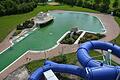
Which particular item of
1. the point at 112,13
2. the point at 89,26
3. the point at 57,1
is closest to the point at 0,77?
the point at 89,26

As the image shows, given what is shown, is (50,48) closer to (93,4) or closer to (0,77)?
(0,77)

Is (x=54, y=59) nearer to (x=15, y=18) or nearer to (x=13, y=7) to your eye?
(x=15, y=18)

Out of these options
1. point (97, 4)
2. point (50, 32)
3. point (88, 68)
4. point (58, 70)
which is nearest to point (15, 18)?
point (50, 32)

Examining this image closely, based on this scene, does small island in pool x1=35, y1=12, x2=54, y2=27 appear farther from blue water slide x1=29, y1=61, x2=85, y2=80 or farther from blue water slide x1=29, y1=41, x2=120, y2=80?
blue water slide x1=29, y1=61, x2=85, y2=80

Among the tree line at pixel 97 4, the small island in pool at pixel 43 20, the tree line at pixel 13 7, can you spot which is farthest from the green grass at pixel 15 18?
the small island in pool at pixel 43 20

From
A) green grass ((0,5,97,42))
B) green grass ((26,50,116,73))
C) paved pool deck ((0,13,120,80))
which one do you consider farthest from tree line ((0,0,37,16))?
green grass ((26,50,116,73))

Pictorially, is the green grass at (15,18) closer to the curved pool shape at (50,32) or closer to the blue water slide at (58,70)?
the curved pool shape at (50,32)
